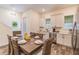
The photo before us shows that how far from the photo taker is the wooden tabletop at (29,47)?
6.18ft

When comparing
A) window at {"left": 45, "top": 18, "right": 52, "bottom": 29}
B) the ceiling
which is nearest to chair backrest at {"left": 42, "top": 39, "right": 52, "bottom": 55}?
window at {"left": 45, "top": 18, "right": 52, "bottom": 29}

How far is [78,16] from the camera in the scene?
1.85 meters

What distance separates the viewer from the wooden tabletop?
6.18 ft

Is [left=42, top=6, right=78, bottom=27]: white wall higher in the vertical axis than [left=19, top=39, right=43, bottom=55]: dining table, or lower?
higher

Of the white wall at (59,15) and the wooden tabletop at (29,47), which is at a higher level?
the white wall at (59,15)

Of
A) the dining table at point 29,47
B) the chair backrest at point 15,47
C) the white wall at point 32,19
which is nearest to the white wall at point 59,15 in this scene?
the white wall at point 32,19

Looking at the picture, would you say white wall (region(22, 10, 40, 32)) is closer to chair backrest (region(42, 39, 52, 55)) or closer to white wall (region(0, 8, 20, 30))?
white wall (region(0, 8, 20, 30))

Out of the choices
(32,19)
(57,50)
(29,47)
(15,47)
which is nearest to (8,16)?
(32,19)

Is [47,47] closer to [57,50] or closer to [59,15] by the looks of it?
[57,50]

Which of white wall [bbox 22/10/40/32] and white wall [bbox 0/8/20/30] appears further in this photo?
white wall [bbox 22/10/40/32]

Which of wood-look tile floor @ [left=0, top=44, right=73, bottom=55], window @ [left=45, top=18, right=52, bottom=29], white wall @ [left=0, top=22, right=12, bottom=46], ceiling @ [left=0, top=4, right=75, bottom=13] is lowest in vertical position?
wood-look tile floor @ [left=0, top=44, right=73, bottom=55]

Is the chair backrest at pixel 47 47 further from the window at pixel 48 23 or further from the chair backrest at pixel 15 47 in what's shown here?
the chair backrest at pixel 15 47
